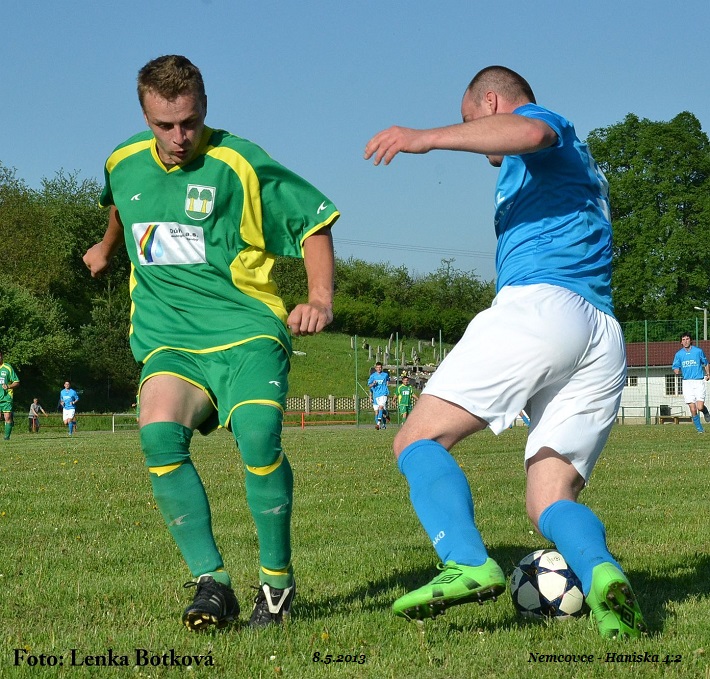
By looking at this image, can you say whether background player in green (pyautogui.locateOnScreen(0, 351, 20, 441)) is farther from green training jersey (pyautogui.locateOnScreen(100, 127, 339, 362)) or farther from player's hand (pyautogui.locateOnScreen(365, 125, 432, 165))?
player's hand (pyautogui.locateOnScreen(365, 125, 432, 165))

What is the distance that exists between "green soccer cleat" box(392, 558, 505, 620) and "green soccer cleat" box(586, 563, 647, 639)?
0.37 metres

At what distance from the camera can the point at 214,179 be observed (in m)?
4.44

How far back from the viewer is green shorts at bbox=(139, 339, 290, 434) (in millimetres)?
4262

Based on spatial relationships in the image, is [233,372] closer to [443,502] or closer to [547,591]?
[443,502]

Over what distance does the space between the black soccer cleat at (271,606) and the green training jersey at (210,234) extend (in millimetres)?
1060

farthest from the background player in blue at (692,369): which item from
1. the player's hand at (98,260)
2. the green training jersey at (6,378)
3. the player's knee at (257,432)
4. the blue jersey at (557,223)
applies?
the player's knee at (257,432)

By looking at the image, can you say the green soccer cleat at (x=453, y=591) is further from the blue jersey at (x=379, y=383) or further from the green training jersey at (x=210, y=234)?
the blue jersey at (x=379, y=383)

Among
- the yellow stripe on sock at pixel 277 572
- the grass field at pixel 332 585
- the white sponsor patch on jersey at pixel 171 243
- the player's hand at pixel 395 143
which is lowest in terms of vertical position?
the grass field at pixel 332 585

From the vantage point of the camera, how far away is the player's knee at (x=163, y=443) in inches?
167

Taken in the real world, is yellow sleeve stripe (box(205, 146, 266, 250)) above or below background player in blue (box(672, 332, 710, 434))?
above

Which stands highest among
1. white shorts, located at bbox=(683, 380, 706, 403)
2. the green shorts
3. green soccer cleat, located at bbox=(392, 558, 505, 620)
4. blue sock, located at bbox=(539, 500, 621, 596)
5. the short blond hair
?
the short blond hair

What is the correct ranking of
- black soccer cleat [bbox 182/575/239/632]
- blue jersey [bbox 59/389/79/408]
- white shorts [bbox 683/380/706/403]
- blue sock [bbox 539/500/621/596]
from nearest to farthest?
blue sock [bbox 539/500/621/596]
black soccer cleat [bbox 182/575/239/632]
white shorts [bbox 683/380/706/403]
blue jersey [bbox 59/389/79/408]

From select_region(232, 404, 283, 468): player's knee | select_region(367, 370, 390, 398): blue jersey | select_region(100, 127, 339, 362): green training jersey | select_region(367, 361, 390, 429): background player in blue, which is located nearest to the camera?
select_region(232, 404, 283, 468): player's knee

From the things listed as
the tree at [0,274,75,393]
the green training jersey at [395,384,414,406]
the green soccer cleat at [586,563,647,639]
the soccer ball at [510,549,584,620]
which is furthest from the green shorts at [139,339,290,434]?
the tree at [0,274,75,393]
